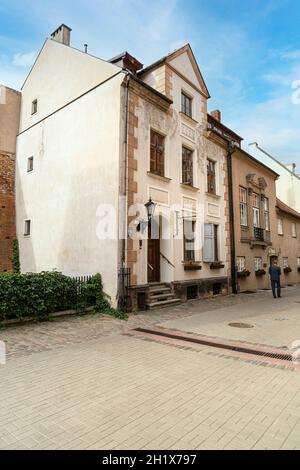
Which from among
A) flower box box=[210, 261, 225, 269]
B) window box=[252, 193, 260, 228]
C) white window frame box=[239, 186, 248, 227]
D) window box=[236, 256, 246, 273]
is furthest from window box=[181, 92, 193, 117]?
window box=[236, 256, 246, 273]

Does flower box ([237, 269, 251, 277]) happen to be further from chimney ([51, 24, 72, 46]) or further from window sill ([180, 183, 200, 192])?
chimney ([51, 24, 72, 46])

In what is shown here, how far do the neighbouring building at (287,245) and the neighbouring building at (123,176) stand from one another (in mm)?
7954

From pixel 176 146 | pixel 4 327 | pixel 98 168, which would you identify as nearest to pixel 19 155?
pixel 98 168

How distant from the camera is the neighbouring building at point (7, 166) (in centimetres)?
1568

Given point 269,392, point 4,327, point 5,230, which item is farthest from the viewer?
point 5,230

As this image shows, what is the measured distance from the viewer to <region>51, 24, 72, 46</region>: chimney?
52.0 ft

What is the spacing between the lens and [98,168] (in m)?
11.7

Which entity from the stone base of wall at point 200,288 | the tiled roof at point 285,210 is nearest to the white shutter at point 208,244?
the stone base of wall at point 200,288

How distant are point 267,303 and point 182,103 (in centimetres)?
977

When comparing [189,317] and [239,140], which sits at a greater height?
[239,140]

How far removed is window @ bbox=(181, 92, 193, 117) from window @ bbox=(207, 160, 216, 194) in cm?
277

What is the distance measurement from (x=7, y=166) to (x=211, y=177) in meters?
10.8

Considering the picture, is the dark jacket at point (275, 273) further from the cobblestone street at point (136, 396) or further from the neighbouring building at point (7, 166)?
the neighbouring building at point (7, 166)
